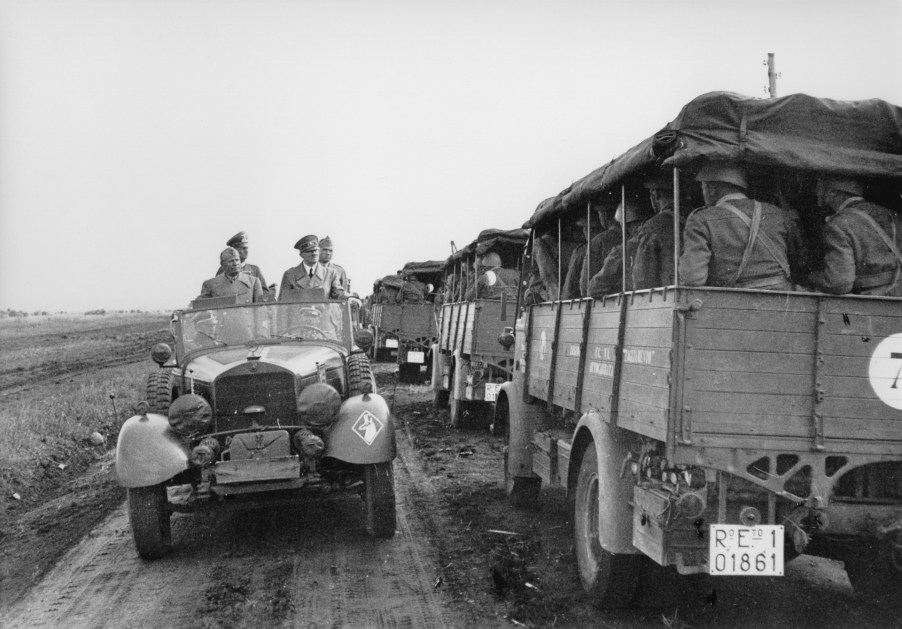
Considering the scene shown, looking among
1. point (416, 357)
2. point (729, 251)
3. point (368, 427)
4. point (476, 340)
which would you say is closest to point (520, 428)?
point (368, 427)

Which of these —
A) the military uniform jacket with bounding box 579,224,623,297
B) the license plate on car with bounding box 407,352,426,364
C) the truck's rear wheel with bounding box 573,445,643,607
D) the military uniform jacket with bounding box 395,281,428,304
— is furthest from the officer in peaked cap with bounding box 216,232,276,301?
the military uniform jacket with bounding box 395,281,428,304

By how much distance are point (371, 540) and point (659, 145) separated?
147 inches

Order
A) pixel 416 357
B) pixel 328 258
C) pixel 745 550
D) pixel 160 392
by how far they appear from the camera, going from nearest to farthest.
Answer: pixel 745 550, pixel 160 392, pixel 328 258, pixel 416 357

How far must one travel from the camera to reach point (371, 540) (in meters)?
6.25

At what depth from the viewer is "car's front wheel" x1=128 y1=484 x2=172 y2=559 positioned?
226 inches

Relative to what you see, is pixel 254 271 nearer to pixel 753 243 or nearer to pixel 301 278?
pixel 301 278

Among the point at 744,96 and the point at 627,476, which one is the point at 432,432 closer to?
the point at 627,476

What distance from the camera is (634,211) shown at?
5586 mm

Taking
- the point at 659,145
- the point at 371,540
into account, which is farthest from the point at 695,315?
the point at 371,540

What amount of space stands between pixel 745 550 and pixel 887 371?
44.5 inches

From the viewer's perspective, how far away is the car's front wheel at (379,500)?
20.2 feet

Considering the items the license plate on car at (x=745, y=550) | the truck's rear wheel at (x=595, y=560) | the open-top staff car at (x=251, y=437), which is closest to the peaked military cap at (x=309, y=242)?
the open-top staff car at (x=251, y=437)

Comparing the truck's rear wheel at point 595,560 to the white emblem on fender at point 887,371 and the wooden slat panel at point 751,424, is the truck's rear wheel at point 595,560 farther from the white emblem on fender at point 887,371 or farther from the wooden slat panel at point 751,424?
the white emblem on fender at point 887,371

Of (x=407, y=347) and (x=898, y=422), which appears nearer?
(x=898, y=422)
